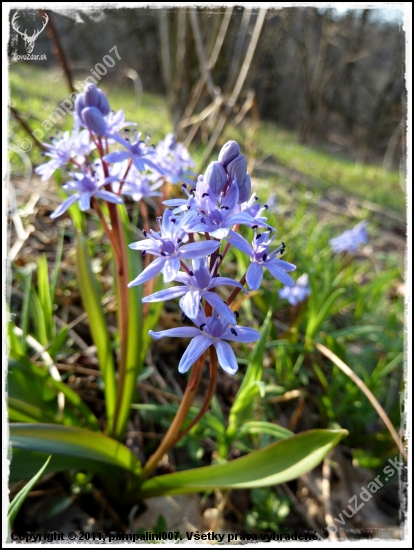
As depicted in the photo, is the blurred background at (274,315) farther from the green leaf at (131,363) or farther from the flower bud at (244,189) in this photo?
the flower bud at (244,189)

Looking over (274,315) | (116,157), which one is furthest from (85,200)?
(274,315)

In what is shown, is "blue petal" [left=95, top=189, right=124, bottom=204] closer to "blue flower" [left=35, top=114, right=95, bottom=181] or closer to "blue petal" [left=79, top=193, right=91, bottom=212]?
"blue petal" [left=79, top=193, right=91, bottom=212]

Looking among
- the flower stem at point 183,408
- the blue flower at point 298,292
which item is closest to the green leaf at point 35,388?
the flower stem at point 183,408

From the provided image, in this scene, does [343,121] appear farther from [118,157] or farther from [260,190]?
[118,157]

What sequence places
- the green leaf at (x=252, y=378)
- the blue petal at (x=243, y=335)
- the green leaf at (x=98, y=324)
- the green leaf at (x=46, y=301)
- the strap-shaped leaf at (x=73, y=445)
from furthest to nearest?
1. the green leaf at (x=46, y=301)
2. the green leaf at (x=98, y=324)
3. the green leaf at (x=252, y=378)
4. the strap-shaped leaf at (x=73, y=445)
5. the blue petal at (x=243, y=335)

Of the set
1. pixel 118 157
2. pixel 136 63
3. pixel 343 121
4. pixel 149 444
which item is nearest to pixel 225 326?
pixel 118 157
